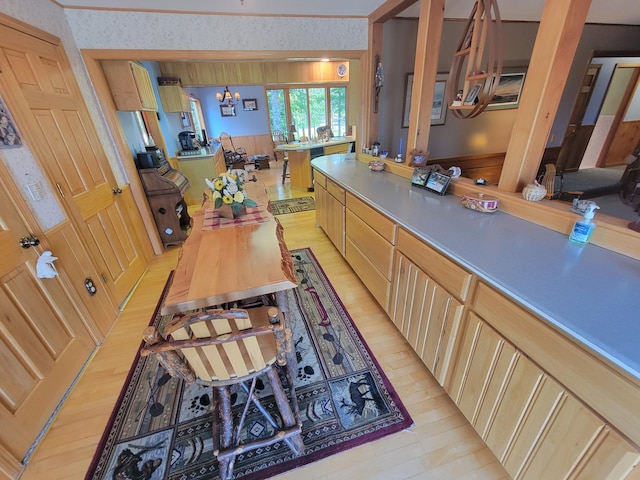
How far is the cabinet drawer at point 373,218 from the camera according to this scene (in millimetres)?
1710

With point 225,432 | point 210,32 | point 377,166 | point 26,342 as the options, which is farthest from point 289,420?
point 210,32

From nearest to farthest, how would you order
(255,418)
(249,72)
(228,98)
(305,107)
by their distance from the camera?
(255,418) < (249,72) < (228,98) < (305,107)

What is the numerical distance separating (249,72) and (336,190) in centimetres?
523

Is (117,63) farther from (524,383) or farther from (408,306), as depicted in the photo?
(524,383)

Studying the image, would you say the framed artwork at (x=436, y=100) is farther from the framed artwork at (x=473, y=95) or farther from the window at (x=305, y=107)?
the window at (x=305, y=107)

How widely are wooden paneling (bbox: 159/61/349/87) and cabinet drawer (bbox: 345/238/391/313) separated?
5256 millimetres

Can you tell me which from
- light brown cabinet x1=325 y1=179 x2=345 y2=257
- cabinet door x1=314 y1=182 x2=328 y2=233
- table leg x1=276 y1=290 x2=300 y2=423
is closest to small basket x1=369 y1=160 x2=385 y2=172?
light brown cabinet x1=325 y1=179 x2=345 y2=257

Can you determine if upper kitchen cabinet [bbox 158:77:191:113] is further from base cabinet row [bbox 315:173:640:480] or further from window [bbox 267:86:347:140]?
base cabinet row [bbox 315:173:640:480]

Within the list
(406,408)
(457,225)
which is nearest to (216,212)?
(457,225)

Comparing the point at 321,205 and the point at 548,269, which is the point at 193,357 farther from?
the point at 321,205

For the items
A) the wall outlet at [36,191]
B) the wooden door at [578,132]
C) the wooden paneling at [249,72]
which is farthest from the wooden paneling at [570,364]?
the wooden paneling at [249,72]

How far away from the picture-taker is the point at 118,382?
1.71 m

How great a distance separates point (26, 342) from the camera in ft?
4.65

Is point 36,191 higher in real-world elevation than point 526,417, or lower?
higher
